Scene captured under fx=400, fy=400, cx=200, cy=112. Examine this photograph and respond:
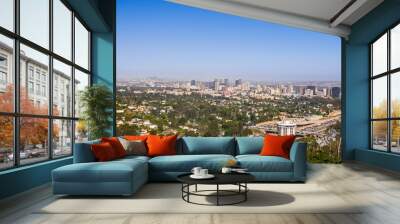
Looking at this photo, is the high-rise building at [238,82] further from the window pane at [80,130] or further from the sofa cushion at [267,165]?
the sofa cushion at [267,165]

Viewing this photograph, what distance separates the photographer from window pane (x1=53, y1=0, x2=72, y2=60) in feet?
23.1

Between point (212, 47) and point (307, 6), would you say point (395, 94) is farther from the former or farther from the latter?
point (212, 47)

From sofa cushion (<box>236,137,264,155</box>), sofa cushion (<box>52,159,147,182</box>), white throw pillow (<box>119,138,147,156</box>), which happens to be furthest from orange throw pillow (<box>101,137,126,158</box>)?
sofa cushion (<box>236,137,264,155</box>)

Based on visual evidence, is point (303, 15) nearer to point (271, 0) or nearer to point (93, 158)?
point (271, 0)

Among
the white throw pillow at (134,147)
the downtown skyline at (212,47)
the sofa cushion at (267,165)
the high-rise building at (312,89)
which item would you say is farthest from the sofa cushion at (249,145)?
the high-rise building at (312,89)

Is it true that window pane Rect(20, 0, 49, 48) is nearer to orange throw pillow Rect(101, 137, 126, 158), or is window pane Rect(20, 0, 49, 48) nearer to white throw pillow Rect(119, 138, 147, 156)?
orange throw pillow Rect(101, 137, 126, 158)

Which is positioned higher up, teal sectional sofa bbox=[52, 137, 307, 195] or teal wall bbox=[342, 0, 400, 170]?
teal wall bbox=[342, 0, 400, 170]

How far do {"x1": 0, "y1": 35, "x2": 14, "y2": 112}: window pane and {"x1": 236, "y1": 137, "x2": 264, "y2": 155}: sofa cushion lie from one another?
3866mm

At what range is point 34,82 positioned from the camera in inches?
240

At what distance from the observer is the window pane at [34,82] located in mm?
5719

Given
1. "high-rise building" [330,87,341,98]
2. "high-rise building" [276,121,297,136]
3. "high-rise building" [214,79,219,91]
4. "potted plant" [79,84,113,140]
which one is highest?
"high-rise building" [214,79,219,91]

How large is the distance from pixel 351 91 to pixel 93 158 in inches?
281

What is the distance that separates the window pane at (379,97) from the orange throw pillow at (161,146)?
5.19 meters

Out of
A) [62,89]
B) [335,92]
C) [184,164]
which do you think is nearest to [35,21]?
[62,89]
